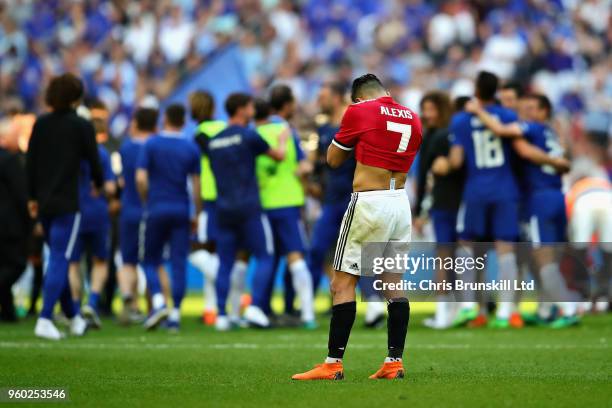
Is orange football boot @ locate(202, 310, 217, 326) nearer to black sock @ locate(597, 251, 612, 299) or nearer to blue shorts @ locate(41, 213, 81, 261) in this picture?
blue shorts @ locate(41, 213, 81, 261)

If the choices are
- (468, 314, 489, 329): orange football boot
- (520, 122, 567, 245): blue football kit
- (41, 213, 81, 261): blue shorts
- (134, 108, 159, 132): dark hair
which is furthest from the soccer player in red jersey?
(134, 108, 159, 132): dark hair

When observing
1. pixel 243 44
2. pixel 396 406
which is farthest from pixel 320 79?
pixel 396 406

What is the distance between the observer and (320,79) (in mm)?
26484

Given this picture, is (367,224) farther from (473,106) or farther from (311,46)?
(311,46)

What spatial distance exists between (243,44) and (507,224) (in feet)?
46.6

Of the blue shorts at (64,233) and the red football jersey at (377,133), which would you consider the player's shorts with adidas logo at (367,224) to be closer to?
the red football jersey at (377,133)

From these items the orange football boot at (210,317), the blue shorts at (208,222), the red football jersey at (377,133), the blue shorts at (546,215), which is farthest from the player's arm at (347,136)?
the orange football boot at (210,317)

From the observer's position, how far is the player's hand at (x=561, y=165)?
13.4m

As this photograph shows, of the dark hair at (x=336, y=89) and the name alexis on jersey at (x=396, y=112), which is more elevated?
the dark hair at (x=336, y=89)

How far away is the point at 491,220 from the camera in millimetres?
13484

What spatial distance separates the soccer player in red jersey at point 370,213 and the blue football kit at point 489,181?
17.0 ft

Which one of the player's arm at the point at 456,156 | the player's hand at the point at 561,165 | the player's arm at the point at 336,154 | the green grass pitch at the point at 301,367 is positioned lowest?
the green grass pitch at the point at 301,367

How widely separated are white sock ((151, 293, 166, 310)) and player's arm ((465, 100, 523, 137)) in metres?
4.07

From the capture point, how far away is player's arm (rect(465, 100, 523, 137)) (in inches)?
517
